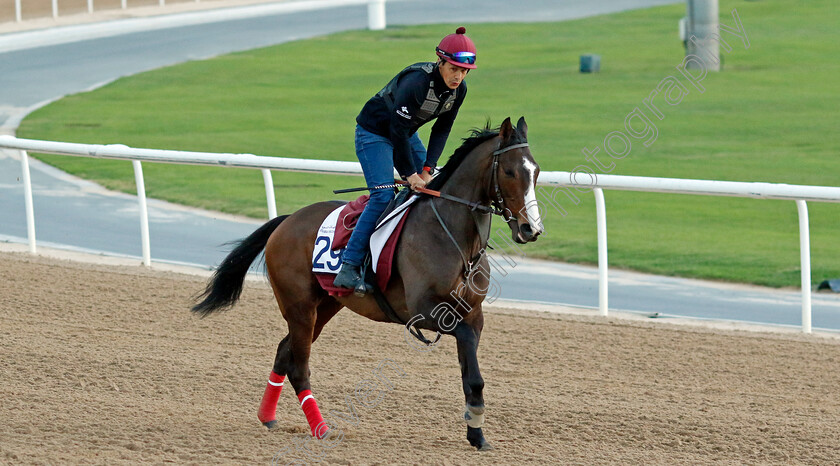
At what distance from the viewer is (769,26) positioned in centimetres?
3106

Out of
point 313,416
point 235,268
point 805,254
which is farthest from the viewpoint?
point 805,254

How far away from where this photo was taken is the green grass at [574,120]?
11.7 meters

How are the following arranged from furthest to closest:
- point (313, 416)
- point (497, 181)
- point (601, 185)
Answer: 1. point (601, 185)
2. point (313, 416)
3. point (497, 181)

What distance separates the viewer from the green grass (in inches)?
462

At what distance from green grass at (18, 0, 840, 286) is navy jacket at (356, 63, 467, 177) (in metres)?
5.33

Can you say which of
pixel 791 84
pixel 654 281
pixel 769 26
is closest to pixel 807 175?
pixel 654 281

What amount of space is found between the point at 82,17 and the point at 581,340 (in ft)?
90.1

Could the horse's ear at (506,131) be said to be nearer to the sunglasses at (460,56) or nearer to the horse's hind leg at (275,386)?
the sunglasses at (460,56)

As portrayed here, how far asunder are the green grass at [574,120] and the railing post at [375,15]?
61.0 inches

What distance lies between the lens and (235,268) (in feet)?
20.0

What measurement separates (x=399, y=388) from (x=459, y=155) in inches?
64.8

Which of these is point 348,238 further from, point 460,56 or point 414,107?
point 460,56

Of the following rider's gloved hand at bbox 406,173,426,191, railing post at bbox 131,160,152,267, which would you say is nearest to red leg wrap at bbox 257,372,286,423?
rider's gloved hand at bbox 406,173,426,191

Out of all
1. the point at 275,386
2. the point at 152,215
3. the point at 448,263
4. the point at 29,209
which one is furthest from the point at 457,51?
the point at 152,215
